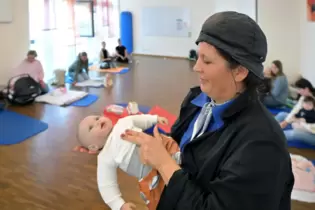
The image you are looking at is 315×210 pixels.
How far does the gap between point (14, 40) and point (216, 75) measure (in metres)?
5.55

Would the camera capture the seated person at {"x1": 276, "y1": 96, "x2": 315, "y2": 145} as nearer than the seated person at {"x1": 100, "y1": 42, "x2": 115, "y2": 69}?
Yes

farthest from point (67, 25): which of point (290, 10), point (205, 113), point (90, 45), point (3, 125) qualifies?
point (205, 113)

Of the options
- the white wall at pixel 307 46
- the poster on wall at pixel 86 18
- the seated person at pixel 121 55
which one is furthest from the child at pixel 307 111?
the poster on wall at pixel 86 18

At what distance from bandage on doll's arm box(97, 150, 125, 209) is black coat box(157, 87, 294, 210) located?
2.44 feet

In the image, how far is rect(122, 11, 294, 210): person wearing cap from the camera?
36.9 inches

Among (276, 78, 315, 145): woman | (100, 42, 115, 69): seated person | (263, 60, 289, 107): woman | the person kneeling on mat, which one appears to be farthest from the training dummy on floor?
(100, 42, 115, 69): seated person

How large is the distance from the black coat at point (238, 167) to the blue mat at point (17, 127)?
10.8 ft

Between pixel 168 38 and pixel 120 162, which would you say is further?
pixel 168 38

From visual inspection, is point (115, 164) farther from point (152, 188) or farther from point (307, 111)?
point (307, 111)

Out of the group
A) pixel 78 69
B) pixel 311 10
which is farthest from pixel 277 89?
pixel 78 69

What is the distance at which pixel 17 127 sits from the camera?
4.37 metres

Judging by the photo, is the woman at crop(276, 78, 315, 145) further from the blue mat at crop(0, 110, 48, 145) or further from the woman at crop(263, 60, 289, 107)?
the blue mat at crop(0, 110, 48, 145)

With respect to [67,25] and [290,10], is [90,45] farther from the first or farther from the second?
[290,10]

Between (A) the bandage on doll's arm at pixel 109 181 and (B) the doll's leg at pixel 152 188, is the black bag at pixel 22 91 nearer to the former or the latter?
(A) the bandage on doll's arm at pixel 109 181
